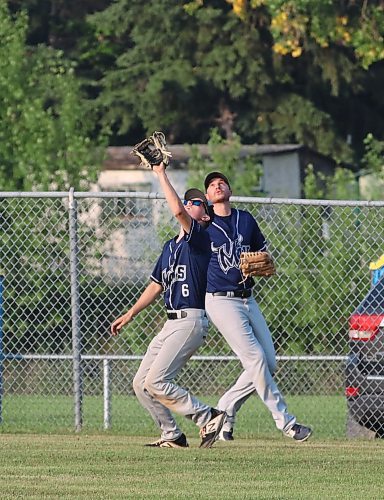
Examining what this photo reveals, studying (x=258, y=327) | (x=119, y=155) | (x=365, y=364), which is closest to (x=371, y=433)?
(x=365, y=364)

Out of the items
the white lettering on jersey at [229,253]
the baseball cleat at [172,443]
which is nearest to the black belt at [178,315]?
the white lettering on jersey at [229,253]

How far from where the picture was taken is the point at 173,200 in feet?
31.9

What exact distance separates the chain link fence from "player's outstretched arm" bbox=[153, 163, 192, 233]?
345 cm

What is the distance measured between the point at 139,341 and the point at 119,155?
22.3 metres

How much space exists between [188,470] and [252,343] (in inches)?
75.6

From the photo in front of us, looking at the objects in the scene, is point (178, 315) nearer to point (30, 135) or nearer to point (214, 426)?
point (214, 426)

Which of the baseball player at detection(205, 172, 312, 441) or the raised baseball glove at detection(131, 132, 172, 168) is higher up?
the raised baseball glove at detection(131, 132, 172, 168)

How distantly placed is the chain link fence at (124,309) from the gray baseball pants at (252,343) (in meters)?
2.43

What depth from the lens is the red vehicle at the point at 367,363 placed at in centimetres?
1188

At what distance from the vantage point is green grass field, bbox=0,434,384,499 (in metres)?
8.02

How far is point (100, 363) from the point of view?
14922 mm

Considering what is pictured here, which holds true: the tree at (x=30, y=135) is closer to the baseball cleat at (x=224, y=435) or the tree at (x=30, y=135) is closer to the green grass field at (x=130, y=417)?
the green grass field at (x=130, y=417)

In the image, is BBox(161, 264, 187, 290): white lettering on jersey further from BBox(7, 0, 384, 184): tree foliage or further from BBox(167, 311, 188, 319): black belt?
BBox(7, 0, 384, 184): tree foliage

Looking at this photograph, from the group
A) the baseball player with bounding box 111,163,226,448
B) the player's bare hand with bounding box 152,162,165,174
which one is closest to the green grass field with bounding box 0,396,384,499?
the baseball player with bounding box 111,163,226,448
